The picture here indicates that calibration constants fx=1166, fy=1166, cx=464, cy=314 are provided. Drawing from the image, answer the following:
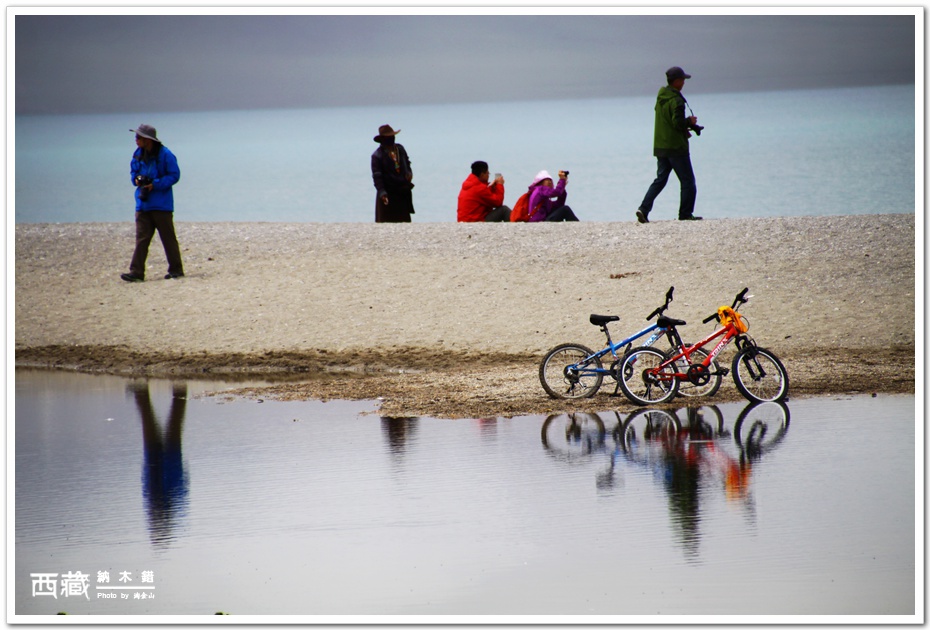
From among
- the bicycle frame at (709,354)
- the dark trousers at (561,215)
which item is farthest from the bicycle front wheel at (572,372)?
the dark trousers at (561,215)

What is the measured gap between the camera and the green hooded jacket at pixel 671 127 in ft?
52.1

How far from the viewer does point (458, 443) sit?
9164 mm

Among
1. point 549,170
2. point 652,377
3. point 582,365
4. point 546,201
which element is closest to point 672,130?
point 546,201

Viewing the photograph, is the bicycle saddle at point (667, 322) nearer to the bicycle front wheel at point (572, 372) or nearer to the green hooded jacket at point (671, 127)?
the bicycle front wheel at point (572, 372)

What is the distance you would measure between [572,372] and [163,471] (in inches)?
145

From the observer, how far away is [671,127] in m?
16.0

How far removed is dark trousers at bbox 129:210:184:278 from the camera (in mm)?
15133

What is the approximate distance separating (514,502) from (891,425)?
11.1ft

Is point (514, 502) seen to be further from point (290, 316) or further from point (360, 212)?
point (360, 212)

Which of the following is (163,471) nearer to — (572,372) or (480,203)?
(572,372)

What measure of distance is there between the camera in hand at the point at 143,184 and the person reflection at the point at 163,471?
169 inches

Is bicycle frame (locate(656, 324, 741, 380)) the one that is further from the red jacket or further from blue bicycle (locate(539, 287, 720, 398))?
the red jacket

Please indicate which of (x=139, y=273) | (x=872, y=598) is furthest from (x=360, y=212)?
(x=872, y=598)

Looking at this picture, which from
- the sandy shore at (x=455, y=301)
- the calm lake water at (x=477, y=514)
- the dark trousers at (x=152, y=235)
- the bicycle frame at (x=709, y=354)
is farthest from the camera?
the dark trousers at (x=152, y=235)
